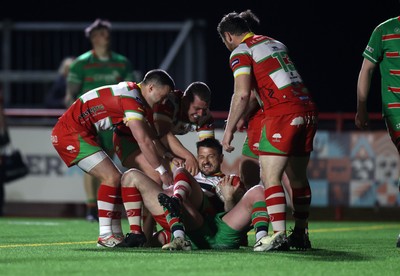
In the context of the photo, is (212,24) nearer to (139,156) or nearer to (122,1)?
(122,1)

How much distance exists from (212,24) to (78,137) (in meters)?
9.04

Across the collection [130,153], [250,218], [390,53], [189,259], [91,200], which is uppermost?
[390,53]

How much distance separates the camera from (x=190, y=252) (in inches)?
302

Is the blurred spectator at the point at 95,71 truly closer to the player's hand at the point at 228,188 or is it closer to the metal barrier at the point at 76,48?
the metal barrier at the point at 76,48

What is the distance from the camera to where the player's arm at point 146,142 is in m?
8.14

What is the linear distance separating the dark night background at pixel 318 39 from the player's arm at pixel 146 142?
8.45 metres

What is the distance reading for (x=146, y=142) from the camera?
26.7ft

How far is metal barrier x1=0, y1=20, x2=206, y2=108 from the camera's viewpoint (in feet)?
54.9

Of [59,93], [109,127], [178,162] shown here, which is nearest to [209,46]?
[59,93]

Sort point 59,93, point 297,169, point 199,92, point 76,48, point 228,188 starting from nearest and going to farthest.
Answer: point 228,188, point 297,169, point 199,92, point 59,93, point 76,48

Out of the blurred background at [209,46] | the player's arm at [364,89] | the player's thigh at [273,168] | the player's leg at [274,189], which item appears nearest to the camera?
the player's leg at [274,189]

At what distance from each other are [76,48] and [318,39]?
3868 millimetres

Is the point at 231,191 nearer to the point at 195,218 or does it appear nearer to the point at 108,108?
the point at 195,218

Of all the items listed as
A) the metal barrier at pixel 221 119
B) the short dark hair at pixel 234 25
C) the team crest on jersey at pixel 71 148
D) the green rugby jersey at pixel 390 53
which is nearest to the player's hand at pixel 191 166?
the team crest on jersey at pixel 71 148
